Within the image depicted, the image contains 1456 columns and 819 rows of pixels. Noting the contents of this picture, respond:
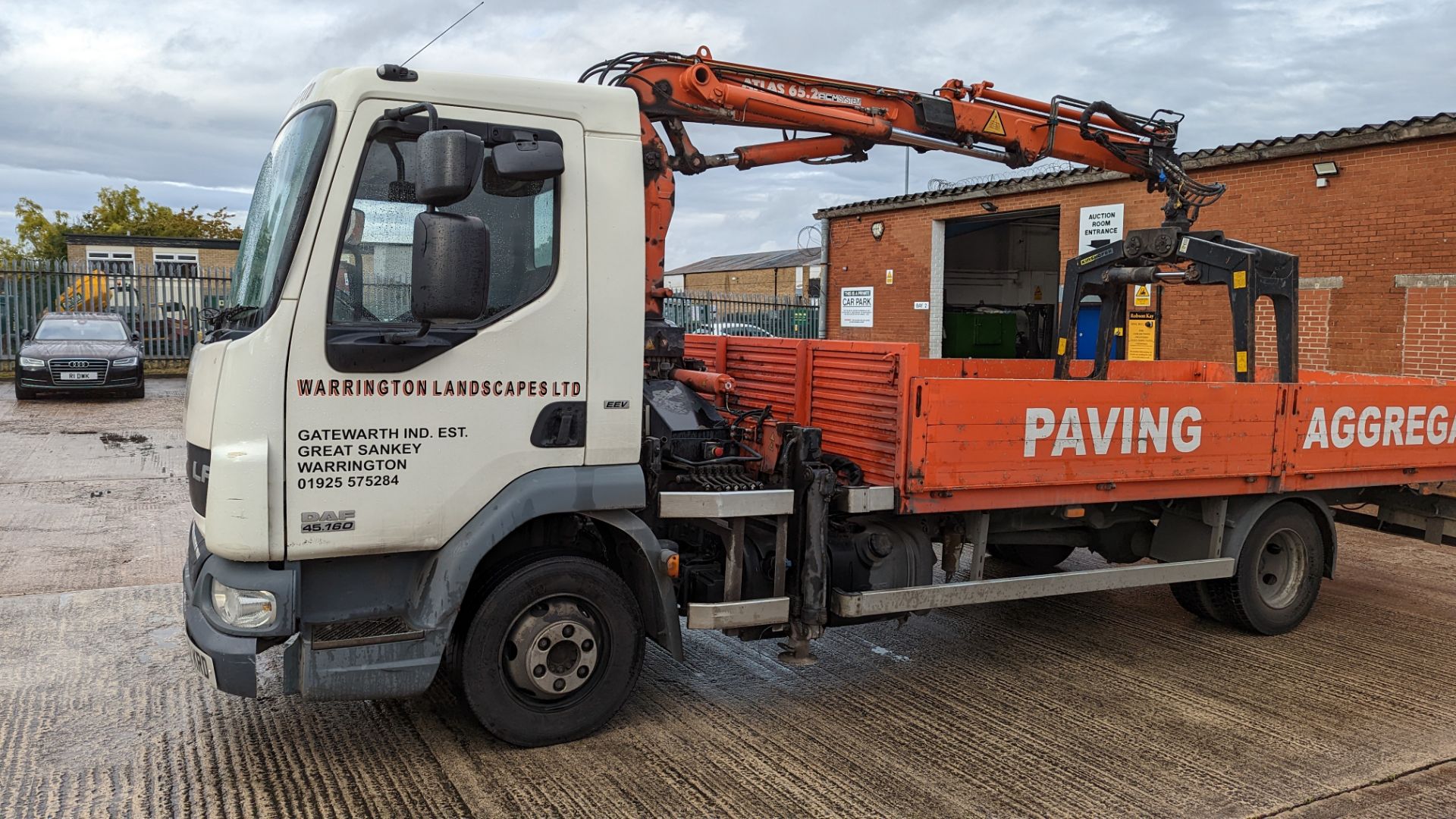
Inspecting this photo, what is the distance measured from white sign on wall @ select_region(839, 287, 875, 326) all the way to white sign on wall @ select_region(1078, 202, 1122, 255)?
17.5ft

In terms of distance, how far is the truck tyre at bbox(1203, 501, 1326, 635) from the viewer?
6.41m

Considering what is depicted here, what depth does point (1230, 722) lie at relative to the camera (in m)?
5.04

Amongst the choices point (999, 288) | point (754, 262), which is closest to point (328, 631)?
point (999, 288)

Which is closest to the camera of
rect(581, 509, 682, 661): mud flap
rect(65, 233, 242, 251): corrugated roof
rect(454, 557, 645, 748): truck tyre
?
rect(454, 557, 645, 748): truck tyre

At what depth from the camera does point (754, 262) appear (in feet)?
186

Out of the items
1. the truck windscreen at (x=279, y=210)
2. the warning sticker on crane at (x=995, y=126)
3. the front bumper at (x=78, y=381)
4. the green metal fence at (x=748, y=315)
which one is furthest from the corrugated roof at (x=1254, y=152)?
the front bumper at (x=78, y=381)

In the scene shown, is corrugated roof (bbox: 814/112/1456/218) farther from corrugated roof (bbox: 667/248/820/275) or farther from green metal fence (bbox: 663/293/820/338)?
corrugated roof (bbox: 667/248/820/275)

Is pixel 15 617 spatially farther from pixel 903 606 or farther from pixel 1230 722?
pixel 1230 722

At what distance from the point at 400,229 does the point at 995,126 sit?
419 cm

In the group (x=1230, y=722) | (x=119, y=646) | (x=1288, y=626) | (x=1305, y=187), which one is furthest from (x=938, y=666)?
(x=1305, y=187)

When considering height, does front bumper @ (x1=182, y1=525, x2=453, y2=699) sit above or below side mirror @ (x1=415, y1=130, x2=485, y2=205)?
below

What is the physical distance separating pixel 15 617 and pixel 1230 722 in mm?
6659

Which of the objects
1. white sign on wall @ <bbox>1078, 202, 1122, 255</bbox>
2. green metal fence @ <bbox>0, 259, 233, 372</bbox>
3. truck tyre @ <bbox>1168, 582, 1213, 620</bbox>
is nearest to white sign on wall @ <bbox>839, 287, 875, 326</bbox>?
white sign on wall @ <bbox>1078, 202, 1122, 255</bbox>

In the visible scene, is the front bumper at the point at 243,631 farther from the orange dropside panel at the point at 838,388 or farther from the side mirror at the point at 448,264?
the orange dropside panel at the point at 838,388
